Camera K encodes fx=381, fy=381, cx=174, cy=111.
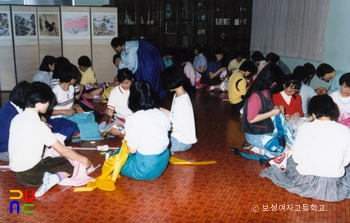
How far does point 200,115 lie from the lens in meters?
6.48

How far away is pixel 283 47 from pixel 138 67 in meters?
3.57

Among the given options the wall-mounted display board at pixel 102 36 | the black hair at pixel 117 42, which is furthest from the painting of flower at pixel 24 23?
the black hair at pixel 117 42

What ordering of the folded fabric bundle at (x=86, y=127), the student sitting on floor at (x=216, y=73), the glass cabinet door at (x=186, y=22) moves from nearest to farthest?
1. the folded fabric bundle at (x=86, y=127)
2. the student sitting on floor at (x=216, y=73)
3. the glass cabinet door at (x=186, y=22)

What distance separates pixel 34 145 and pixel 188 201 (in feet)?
4.87

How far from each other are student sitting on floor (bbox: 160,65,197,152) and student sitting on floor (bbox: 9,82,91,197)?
124 cm

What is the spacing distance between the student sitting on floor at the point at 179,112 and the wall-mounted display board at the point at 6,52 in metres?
5.15

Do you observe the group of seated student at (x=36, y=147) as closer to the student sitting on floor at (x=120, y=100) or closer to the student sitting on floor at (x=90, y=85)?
the student sitting on floor at (x=120, y=100)

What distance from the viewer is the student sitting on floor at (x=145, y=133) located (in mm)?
3604

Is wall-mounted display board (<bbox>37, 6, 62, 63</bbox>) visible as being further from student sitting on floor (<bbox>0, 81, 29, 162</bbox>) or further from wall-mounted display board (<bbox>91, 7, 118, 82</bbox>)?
student sitting on floor (<bbox>0, 81, 29, 162</bbox>)

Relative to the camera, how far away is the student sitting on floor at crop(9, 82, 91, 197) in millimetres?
3375

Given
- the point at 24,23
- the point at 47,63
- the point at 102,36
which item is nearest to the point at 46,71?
the point at 47,63

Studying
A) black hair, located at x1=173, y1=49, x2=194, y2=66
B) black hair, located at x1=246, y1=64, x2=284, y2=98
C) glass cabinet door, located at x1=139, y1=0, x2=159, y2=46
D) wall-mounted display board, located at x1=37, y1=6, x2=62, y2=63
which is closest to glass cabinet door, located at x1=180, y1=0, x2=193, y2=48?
glass cabinet door, located at x1=139, y1=0, x2=159, y2=46

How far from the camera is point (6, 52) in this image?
26.8ft

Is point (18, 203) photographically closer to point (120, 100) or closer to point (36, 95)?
point (36, 95)
